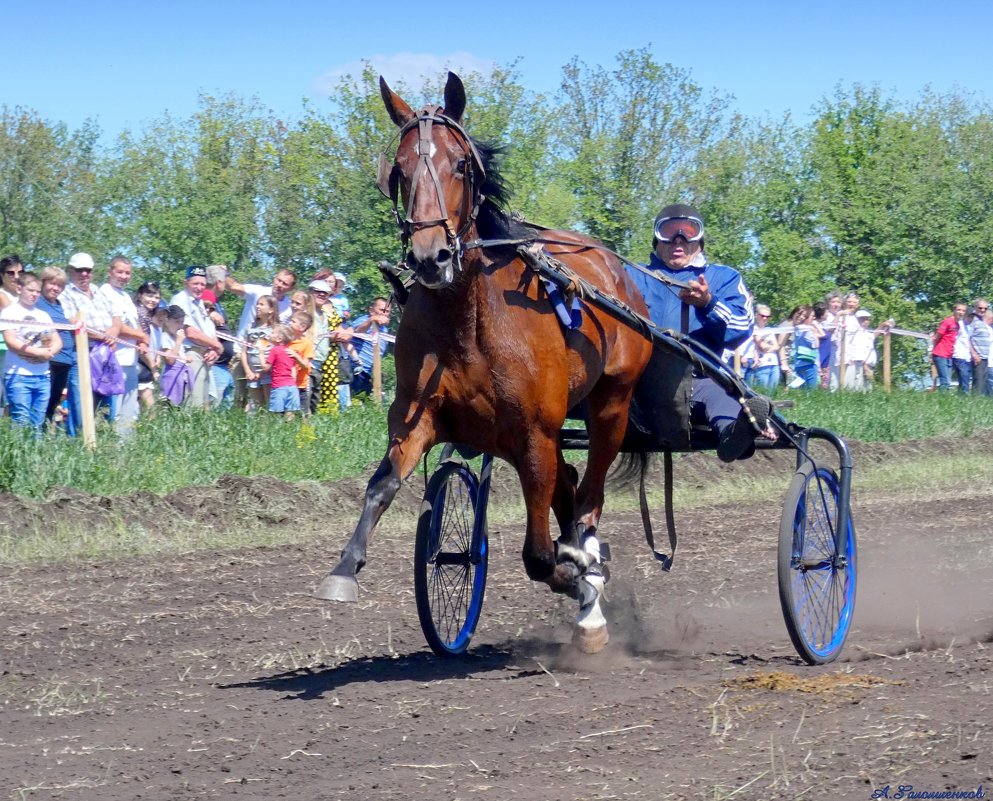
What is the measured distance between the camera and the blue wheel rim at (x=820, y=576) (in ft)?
19.7

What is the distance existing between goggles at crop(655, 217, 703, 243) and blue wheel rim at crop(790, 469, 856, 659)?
1.28 metres

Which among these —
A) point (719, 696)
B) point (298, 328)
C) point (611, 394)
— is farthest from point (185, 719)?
→ point (298, 328)

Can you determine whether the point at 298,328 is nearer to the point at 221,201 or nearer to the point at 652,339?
the point at 652,339

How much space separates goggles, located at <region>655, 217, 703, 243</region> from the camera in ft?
21.8

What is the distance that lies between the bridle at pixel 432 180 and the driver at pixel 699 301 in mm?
1530

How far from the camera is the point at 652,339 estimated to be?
6062 mm

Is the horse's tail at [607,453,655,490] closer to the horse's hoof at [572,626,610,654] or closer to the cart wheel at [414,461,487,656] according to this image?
the cart wheel at [414,461,487,656]

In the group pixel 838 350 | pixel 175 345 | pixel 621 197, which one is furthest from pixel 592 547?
pixel 621 197

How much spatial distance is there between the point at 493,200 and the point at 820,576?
225cm

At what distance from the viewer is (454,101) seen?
17.2 feet

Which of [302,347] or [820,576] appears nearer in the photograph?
[820,576]

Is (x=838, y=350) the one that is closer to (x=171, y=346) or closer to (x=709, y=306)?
(x=171, y=346)

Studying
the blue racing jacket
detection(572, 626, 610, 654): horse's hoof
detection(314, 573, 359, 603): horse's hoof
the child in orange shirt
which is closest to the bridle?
detection(314, 573, 359, 603): horse's hoof

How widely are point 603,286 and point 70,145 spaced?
37970mm
